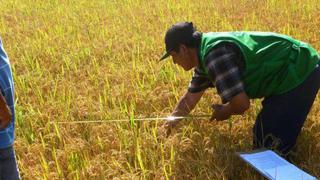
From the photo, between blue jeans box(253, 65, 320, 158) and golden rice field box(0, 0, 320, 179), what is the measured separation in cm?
11

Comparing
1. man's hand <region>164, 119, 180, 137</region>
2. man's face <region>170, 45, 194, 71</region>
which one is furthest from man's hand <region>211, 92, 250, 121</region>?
man's hand <region>164, 119, 180, 137</region>

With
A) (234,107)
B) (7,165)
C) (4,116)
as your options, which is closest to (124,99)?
(234,107)

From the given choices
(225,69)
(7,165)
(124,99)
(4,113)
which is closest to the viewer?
(4,113)

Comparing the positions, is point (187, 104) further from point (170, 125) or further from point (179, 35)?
point (179, 35)

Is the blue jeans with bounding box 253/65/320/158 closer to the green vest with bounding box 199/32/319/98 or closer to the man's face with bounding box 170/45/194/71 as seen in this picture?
the green vest with bounding box 199/32/319/98

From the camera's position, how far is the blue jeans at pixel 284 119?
280cm

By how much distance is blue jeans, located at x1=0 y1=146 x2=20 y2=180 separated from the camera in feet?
6.71

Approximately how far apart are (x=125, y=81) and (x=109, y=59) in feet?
3.26

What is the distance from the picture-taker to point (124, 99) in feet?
12.3

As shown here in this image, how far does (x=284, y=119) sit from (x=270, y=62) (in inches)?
14.2

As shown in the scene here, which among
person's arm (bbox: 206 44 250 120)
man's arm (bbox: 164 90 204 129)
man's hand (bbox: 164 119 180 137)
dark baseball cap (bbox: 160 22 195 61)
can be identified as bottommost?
man's hand (bbox: 164 119 180 137)

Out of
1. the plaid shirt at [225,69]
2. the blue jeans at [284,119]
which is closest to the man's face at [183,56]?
the plaid shirt at [225,69]

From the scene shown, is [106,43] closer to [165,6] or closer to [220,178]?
[165,6]

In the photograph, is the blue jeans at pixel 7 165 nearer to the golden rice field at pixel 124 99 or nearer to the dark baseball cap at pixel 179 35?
the golden rice field at pixel 124 99
